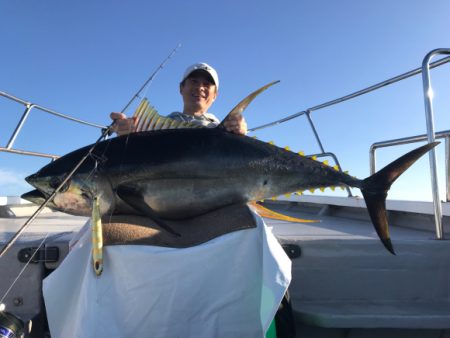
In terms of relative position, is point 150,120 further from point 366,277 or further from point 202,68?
point 366,277

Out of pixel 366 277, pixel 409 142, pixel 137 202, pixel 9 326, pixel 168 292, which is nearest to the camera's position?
pixel 9 326

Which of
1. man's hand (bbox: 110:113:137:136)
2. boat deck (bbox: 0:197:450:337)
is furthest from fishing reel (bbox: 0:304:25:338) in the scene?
man's hand (bbox: 110:113:137:136)

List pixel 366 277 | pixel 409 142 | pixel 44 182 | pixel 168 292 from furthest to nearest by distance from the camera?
1. pixel 409 142
2. pixel 366 277
3. pixel 44 182
4. pixel 168 292

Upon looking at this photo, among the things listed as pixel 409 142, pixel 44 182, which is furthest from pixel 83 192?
pixel 409 142

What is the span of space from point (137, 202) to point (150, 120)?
60cm

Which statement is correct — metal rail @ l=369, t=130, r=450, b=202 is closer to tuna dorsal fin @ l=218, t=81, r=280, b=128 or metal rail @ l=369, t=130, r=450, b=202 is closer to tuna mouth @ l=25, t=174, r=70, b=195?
tuna dorsal fin @ l=218, t=81, r=280, b=128

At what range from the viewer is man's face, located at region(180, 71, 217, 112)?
2.68 m

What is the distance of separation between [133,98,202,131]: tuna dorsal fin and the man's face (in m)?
0.78

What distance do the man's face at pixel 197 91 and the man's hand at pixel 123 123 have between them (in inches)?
32.8

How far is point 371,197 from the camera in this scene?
Result: 188 centimetres

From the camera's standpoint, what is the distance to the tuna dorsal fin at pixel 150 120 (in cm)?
199

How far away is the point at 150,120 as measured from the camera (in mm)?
1986

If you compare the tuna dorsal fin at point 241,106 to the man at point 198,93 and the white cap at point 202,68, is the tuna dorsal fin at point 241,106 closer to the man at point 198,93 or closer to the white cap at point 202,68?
the man at point 198,93

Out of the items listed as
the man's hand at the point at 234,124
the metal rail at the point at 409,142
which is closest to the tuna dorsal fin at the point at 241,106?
the man's hand at the point at 234,124
